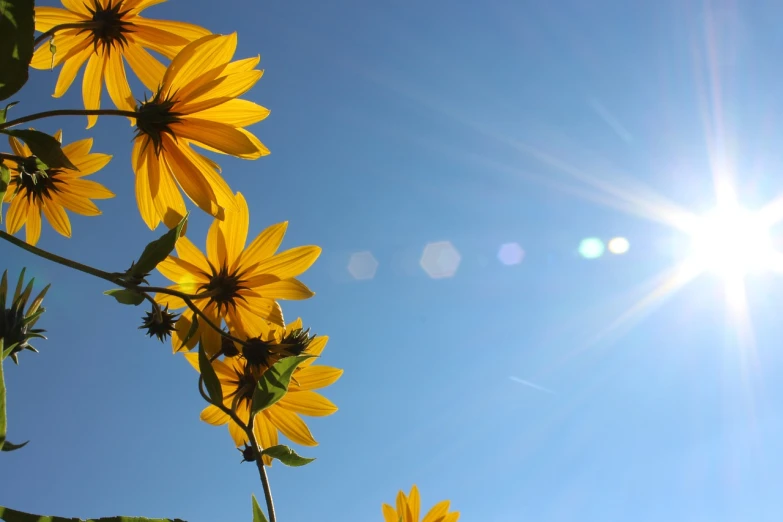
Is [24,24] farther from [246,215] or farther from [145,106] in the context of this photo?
[246,215]

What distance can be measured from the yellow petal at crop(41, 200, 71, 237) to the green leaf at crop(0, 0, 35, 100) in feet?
3.52

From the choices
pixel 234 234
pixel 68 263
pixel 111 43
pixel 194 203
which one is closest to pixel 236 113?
pixel 194 203

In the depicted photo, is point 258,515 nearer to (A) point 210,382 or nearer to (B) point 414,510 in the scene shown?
(A) point 210,382

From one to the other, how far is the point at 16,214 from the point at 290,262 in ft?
2.46

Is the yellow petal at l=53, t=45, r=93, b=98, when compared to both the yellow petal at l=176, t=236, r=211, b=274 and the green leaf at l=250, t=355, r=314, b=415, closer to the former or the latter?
the yellow petal at l=176, t=236, r=211, b=274

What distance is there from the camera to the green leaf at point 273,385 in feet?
2.90

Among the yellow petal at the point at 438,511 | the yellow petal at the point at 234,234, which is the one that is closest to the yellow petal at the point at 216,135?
the yellow petal at the point at 234,234

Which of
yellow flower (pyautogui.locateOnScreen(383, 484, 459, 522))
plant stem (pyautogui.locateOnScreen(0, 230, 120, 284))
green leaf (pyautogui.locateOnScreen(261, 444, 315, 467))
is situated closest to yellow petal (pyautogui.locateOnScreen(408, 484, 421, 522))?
yellow flower (pyautogui.locateOnScreen(383, 484, 459, 522))

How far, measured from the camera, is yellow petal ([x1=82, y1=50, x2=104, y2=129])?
148 centimetres

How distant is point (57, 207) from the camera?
163 cm

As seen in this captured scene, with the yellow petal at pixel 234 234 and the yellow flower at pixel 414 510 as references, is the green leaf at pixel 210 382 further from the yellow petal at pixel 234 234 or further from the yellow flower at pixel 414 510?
the yellow flower at pixel 414 510

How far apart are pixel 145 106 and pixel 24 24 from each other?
20.3 inches

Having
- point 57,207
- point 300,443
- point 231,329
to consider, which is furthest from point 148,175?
point 300,443

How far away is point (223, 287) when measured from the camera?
4.64 ft
